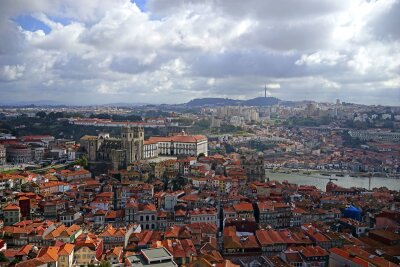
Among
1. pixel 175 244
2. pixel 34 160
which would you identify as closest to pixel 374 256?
pixel 175 244

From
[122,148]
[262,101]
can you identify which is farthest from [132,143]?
[262,101]

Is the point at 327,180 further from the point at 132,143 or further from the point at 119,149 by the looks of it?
the point at 119,149

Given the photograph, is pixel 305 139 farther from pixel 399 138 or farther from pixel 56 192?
pixel 56 192

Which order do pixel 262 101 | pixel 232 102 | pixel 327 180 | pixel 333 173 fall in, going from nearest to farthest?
pixel 327 180 → pixel 333 173 → pixel 262 101 → pixel 232 102

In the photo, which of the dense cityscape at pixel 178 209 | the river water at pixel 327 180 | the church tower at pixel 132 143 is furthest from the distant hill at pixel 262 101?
the church tower at pixel 132 143

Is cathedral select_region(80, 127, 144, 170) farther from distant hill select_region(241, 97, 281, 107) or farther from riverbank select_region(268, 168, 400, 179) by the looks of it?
distant hill select_region(241, 97, 281, 107)

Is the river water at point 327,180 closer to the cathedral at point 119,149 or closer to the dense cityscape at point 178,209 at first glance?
the dense cityscape at point 178,209
